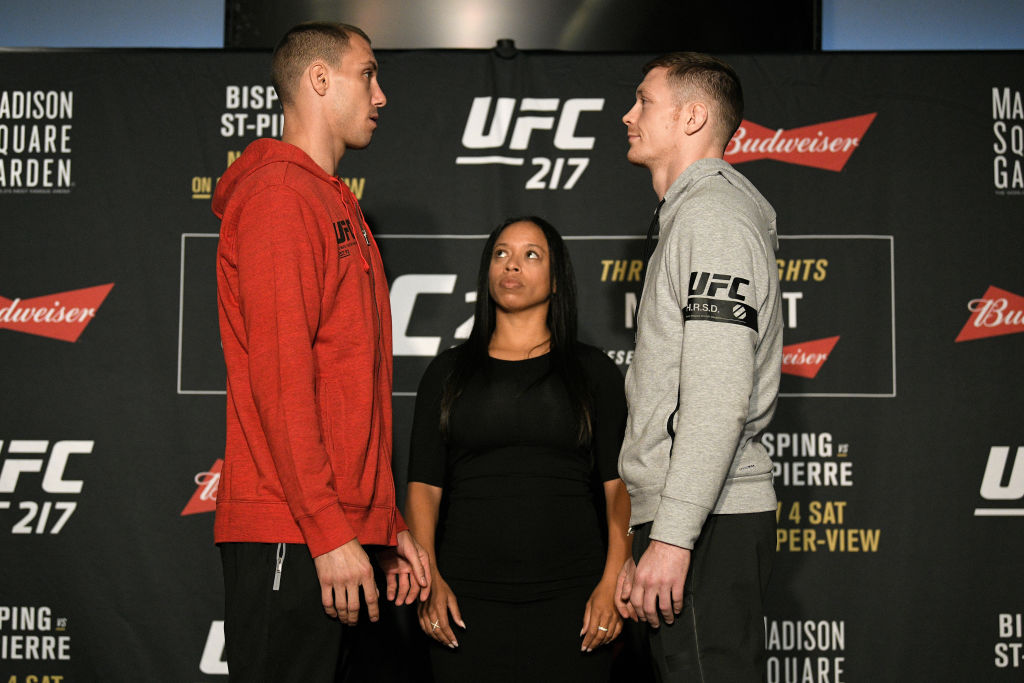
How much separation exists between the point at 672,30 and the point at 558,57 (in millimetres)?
408

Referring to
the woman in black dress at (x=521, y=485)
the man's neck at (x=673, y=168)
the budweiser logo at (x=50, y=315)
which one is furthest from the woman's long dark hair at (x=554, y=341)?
the budweiser logo at (x=50, y=315)

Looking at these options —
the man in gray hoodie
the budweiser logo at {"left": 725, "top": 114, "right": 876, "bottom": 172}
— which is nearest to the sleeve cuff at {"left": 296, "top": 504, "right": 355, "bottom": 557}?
the man in gray hoodie

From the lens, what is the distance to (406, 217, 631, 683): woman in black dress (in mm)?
2053

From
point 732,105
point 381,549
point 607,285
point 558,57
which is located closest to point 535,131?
point 558,57

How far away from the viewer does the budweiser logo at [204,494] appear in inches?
107

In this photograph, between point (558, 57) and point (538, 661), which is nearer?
point (538, 661)

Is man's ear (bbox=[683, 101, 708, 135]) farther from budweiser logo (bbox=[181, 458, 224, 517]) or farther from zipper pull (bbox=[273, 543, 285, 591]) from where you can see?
budweiser logo (bbox=[181, 458, 224, 517])

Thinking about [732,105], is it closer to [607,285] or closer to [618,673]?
[607,285]

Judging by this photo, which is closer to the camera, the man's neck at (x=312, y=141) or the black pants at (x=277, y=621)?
the black pants at (x=277, y=621)

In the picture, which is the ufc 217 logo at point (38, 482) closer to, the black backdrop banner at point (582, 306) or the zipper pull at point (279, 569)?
the black backdrop banner at point (582, 306)

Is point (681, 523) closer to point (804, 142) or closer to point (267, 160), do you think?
point (267, 160)

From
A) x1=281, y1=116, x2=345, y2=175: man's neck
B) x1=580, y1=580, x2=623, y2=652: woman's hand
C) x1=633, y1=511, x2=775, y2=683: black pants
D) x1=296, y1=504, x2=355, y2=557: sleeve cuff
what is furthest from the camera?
x1=580, y1=580, x2=623, y2=652: woman's hand

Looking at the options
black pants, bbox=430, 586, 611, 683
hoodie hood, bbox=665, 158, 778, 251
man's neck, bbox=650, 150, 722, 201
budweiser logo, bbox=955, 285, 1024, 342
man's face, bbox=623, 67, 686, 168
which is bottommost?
black pants, bbox=430, 586, 611, 683

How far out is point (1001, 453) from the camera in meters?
2.70
